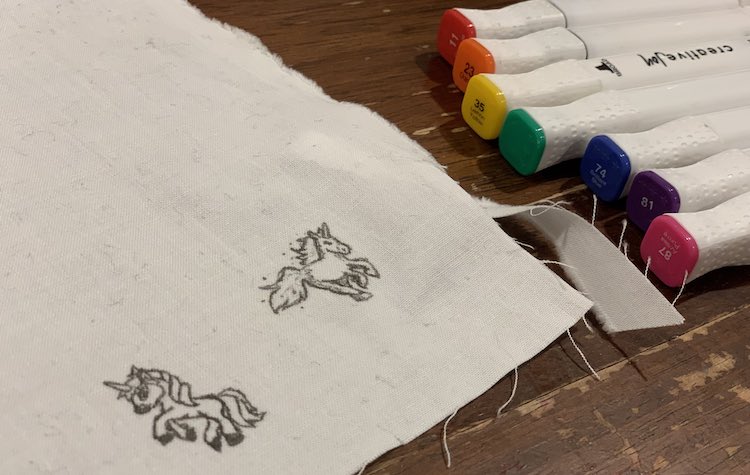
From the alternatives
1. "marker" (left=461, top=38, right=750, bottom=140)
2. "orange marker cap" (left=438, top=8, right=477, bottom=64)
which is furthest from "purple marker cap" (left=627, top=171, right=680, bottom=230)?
"orange marker cap" (left=438, top=8, right=477, bottom=64)

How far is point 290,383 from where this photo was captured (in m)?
0.38

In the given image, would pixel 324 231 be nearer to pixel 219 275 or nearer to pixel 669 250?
pixel 219 275

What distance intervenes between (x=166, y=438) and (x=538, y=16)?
0.50 metres

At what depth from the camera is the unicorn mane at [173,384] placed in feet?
1.21

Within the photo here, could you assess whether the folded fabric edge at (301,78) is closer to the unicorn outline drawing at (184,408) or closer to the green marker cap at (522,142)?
the green marker cap at (522,142)

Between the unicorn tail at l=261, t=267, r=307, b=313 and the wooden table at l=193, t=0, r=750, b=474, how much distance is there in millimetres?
107

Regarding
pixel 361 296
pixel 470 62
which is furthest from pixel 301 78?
pixel 361 296

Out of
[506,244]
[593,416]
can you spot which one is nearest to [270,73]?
[506,244]

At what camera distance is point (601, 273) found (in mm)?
478

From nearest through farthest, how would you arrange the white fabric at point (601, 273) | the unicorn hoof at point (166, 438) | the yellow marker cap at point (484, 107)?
the unicorn hoof at point (166, 438), the white fabric at point (601, 273), the yellow marker cap at point (484, 107)

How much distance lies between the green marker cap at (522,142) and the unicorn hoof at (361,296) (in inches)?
7.6

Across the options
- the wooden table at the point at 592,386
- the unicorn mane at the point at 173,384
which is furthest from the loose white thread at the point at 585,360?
the unicorn mane at the point at 173,384

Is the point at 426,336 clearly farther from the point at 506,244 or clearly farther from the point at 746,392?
the point at 746,392

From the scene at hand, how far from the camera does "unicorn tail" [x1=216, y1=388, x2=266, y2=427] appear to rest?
0.36 m
